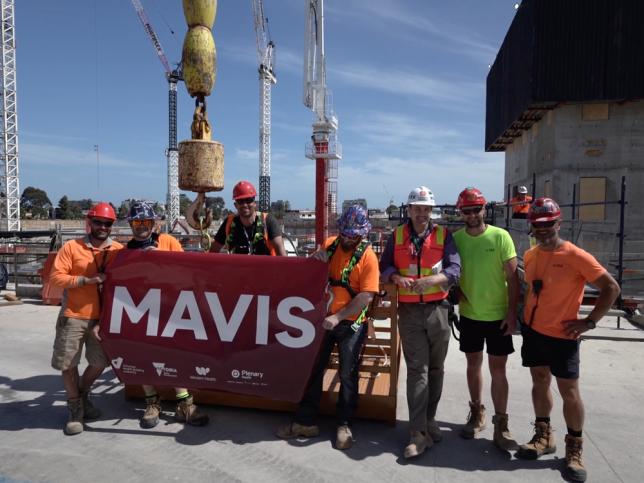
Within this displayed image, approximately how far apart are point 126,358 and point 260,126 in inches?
2801

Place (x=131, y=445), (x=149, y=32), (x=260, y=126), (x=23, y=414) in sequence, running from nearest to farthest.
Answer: (x=131, y=445) → (x=23, y=414) → (x=260, y=126) → (x=149, y=32)

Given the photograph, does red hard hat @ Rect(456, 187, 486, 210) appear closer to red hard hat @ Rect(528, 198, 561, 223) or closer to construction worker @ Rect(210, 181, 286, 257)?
red hard hat @ Rect(528, 198, 561, 223)

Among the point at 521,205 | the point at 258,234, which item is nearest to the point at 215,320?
the point at 258,234

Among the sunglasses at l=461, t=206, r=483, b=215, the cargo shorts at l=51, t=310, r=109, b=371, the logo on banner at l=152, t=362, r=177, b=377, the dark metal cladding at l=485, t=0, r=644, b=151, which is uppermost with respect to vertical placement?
the dark metal cladding at l=485, t=0, r=644, b=151

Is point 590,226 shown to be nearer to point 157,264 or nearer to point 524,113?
point 524,113

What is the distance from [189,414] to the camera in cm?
415

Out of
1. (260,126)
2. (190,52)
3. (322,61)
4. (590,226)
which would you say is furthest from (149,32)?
(190,52)

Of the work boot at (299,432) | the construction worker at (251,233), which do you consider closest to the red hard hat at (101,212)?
the construction worker at (251,233)

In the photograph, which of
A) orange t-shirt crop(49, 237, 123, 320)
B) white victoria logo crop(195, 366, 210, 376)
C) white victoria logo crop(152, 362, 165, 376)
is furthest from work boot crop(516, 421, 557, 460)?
orange t-shirt crop(49, 237, 123, 320)

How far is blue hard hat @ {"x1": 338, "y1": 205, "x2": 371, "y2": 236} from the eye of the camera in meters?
3.69

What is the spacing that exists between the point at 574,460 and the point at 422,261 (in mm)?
1759

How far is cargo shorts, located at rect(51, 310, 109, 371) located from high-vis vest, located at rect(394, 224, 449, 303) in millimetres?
2680

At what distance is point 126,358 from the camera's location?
4.09m

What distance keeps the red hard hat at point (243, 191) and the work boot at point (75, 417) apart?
2266 millimetres
